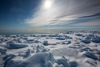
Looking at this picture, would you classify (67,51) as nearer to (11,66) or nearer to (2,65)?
(11,66)

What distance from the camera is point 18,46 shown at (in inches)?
775

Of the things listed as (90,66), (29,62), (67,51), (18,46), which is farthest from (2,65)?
(90,66)

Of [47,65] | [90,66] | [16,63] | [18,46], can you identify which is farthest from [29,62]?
[18,46]

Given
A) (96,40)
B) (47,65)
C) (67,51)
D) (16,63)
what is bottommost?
(96,40)

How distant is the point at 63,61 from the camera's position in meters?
9.34

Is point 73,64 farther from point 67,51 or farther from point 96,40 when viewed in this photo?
point 96,40

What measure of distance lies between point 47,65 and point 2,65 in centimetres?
783

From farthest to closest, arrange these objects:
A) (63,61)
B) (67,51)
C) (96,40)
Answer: (96,40) → (67,51) → (63,61)

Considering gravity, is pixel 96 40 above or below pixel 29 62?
below

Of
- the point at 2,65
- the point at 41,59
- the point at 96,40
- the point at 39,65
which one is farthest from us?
the point at 96,40

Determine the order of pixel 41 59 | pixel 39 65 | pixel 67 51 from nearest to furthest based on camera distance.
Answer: pixel 39 65
pixel 41 59
pixel 67 51

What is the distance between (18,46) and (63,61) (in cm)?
Answer: 1746

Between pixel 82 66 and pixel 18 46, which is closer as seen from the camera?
pixel 82 66

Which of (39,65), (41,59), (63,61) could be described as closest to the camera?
(39,65)
